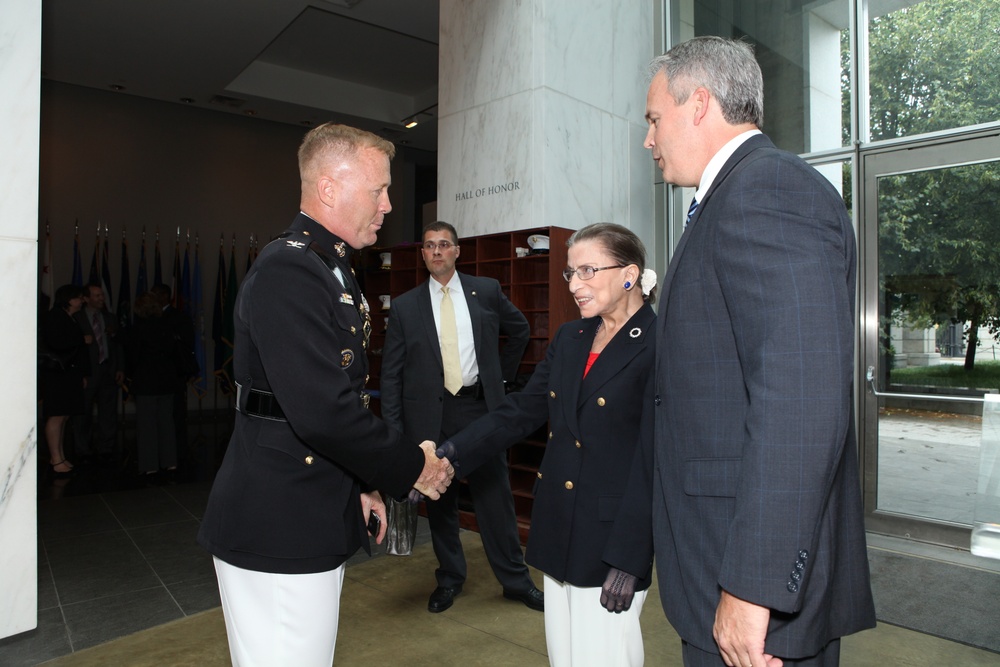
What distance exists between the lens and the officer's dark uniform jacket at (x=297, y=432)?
5.17 feet

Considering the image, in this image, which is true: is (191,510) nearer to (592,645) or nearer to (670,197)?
(592,645)

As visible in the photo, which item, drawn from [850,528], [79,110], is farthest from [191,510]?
[79,110]

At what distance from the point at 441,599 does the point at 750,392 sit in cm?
281

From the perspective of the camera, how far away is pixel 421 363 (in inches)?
152

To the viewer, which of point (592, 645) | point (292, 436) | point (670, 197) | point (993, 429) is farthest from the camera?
point (670, 197)

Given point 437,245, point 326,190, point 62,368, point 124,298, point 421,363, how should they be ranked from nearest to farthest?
point 326,190, point 421,363, point 437,245, point 62,368, point 124,298

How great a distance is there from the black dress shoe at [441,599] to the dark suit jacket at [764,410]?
7.90 ft

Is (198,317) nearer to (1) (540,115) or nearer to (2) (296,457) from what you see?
(1) (540,115)

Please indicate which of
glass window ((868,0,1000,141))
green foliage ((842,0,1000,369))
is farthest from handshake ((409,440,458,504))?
glass window ((868,0,1000,141))

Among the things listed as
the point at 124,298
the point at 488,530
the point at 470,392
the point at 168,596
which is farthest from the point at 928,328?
Result: the point at 124,298

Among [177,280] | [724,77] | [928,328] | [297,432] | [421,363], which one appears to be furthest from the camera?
[177,280]

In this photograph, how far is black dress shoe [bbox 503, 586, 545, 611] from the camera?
11.4ft

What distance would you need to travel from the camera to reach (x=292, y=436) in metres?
1.67

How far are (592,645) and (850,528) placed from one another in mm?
917
